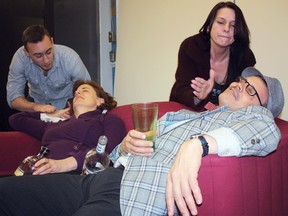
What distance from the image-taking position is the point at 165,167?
4.22 feet

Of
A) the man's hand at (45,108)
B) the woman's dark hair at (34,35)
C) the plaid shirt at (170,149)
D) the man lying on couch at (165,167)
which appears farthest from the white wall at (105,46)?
the plaid shirt at (170,149)

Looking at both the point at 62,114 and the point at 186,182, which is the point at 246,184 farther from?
the point at 62,114

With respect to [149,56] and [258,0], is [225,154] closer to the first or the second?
[258,0]

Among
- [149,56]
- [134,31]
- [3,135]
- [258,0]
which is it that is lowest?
[3,135]

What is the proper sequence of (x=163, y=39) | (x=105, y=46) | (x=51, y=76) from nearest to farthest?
1. (x=51, y=76)
2. (x=163, y=39)
3. (x=105, y=46)

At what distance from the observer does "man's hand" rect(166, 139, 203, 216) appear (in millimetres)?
1093

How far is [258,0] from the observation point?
2305mm

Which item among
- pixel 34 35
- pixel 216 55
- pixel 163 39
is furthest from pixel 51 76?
pixel 216 55

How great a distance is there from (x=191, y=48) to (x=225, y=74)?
28 centimetres

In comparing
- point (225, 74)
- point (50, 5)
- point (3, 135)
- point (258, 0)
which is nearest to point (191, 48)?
point (225, 74)

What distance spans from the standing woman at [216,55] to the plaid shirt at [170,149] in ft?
1.52

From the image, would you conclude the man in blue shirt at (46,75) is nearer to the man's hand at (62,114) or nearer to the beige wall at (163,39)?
the man's hand at (62,114)

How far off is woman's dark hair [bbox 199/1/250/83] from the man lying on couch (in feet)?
1.64

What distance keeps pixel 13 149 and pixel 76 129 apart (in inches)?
20.0
